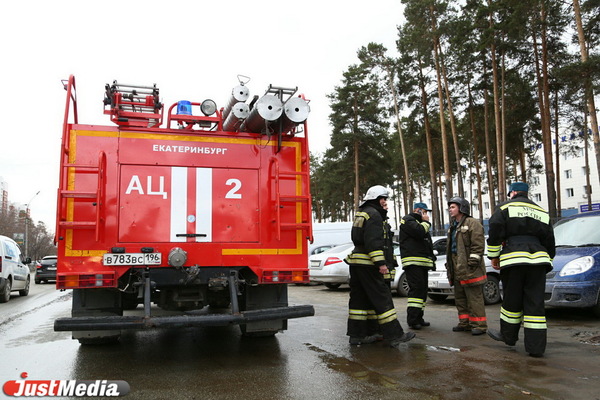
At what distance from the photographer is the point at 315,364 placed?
208 inches

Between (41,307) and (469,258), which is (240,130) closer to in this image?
(469,258)

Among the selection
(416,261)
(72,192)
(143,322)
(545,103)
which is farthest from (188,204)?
(545,103)

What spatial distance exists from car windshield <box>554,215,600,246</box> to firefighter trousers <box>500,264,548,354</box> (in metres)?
3.47

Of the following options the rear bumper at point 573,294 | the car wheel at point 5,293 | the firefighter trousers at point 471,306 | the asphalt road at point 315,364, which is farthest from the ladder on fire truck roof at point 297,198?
the car wheel at point 5,293

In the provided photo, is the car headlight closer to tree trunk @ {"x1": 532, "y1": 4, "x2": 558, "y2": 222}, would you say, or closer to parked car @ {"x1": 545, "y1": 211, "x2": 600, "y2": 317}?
parked car @ {"x1": 545, "y1": 211, "x2": 600, "y2": 317}

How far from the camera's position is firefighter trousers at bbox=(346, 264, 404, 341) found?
19.5 ft

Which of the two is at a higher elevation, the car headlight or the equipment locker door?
the equipment locker door

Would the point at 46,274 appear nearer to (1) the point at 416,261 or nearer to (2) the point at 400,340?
(1) the point at 416,261

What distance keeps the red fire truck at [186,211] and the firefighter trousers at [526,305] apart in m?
2.35

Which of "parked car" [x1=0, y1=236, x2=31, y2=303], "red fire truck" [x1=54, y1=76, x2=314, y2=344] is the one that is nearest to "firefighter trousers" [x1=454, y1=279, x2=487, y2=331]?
"red fire truck" [x1=54, y1=76, x2=314, y2=344]

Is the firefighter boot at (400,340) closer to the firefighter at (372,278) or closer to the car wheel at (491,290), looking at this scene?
the firefighter at (372,278)

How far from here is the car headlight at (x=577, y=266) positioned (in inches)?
299

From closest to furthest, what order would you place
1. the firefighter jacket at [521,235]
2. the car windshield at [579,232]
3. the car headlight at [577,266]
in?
1. the firefighter jacket at [521,235]
2. the car headlight at [577,266]
3. the car windshield at [579,232]

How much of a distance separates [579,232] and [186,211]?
6956mm
